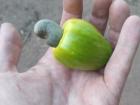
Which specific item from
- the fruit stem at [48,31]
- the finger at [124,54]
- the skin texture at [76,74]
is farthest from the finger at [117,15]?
the fruit stem at [48,31]

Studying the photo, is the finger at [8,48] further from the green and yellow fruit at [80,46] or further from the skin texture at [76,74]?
the green and yellow fruit at [80,46]

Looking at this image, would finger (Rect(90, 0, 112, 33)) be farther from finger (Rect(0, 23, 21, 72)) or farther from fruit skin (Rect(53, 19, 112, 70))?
finger (Rect(0, 23, 21, 72))

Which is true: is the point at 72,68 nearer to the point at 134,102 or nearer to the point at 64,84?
the point at 64,84

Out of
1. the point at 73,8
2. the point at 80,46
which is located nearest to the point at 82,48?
the point at 80,46

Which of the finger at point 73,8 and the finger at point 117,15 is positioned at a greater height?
the finger at point 117,15

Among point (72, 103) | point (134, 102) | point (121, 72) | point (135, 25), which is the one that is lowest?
point (134, 102)

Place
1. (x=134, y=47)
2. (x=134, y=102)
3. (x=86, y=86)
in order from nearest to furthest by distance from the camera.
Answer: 1. (x=134, y=47)
2. (x=86, y=86)
3. (x=134, y=102)

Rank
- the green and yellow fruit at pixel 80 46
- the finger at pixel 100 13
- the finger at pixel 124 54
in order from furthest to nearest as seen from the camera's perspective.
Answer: the finger at pixel 100 13 < the green and yellow fruit at pixel 80 46 < the finger at pixel 124 54

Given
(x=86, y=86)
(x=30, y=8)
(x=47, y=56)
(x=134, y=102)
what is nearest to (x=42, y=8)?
(x=30, y=8)
